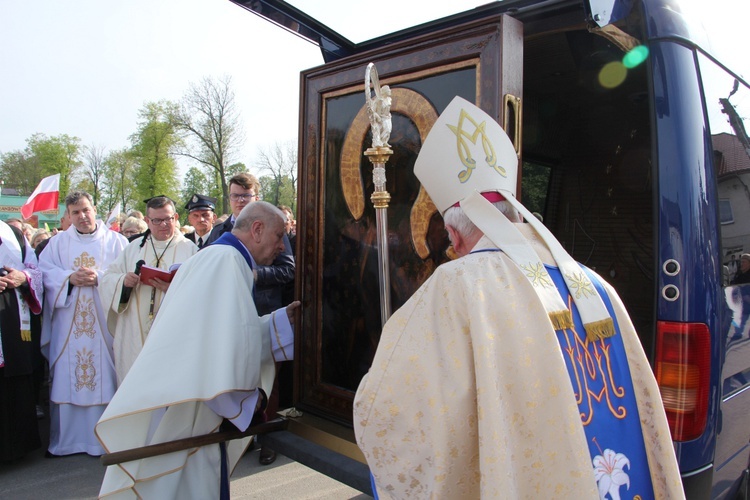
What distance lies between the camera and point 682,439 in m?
1.90

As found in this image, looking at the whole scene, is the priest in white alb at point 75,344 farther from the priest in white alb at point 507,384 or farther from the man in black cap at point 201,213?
the priest in white alb at point 507,384

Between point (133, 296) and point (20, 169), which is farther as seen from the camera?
point (20, 169)

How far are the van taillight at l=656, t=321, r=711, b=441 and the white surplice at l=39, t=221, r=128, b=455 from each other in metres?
4.22

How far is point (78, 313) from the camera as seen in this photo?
468 centimetres

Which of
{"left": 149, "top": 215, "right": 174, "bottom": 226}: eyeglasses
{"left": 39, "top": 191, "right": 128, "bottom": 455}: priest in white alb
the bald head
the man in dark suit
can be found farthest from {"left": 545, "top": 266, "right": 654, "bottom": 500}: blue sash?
{"left": 39, "top": 191, "right": 128, "bottom": 455}: priest in white alb

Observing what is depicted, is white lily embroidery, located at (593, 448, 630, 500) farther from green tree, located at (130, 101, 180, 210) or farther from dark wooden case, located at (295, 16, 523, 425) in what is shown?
green tree, located at (130, 101, 180, 210)

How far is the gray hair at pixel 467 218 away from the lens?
1.59 m

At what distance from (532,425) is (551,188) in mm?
3307

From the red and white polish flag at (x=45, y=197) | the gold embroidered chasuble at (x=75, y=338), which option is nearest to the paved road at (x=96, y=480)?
A: the gold embroidered chasuble at (x=75, y=338)

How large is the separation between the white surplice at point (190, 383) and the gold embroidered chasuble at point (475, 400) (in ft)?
3.16

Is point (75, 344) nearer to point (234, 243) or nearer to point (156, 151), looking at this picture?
point (234, 243)

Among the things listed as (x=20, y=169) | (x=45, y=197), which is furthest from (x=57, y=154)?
(x=45, y=197)

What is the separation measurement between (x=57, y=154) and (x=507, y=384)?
47.8 meters

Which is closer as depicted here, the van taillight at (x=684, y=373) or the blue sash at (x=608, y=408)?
the blue sash at (x=608, y=408)
